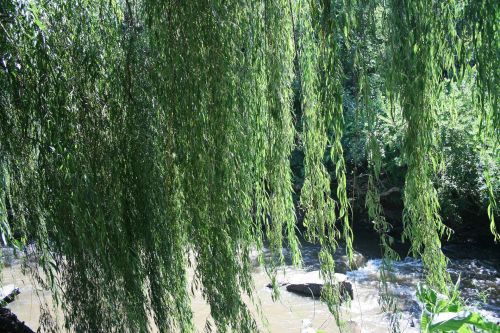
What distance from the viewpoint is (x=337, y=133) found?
6.65 feet

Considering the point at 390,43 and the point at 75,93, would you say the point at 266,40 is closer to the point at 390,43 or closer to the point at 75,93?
the point at 390,43

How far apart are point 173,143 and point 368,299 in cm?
544

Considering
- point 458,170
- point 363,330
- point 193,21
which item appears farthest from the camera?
point 458,170

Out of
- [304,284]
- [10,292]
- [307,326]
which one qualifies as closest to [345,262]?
A: [304,284]

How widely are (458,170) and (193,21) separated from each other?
738 cm

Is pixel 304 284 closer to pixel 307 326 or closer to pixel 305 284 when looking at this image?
pixel 305 284

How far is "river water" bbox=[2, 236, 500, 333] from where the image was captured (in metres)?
6.34

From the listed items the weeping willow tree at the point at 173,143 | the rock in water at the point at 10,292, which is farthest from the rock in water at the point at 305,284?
the weeping willow tree at the point at 173,143

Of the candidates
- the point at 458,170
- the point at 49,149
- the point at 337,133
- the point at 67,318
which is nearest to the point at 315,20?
the point at 337,133

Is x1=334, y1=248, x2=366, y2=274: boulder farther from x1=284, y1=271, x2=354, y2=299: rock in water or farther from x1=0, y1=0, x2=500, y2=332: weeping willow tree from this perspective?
x1=0, y1=0, x2=500, y2=332: weeping willow tree

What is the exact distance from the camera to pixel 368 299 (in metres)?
7.03

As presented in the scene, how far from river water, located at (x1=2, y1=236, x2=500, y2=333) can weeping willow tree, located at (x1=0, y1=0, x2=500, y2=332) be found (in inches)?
138

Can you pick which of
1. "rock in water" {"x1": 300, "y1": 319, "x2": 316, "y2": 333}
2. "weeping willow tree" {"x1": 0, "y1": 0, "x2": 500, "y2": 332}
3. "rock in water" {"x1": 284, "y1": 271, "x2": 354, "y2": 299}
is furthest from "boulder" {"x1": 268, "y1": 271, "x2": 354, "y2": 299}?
"weeping willow tree" {"x1": 0, "y1": 0, "x2": 500, "y2": 332}

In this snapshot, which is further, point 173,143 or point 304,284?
point 304,284
